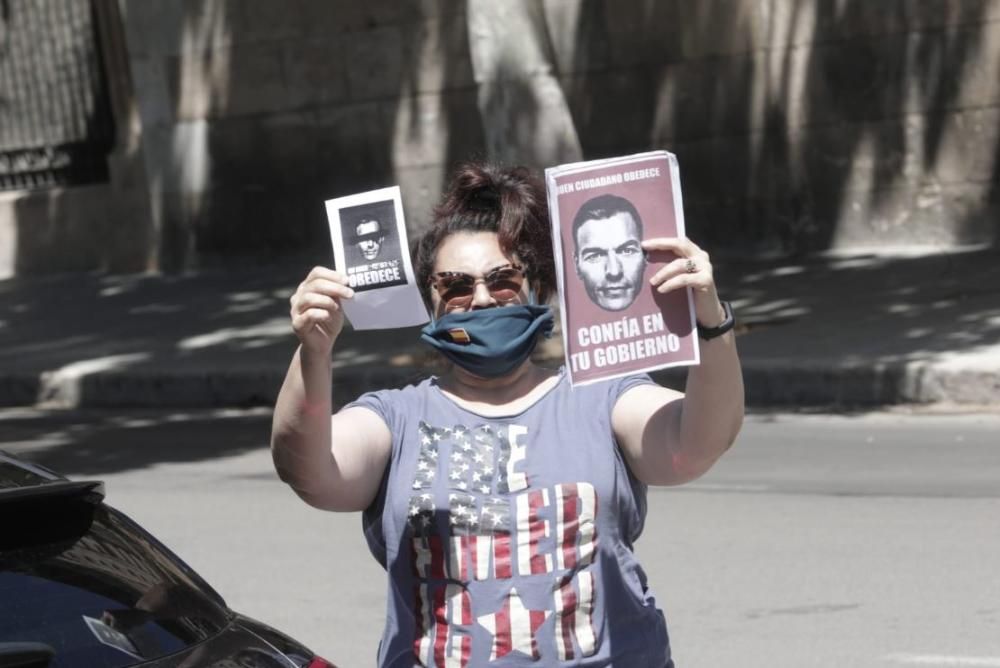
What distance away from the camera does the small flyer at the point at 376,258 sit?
10.2ft

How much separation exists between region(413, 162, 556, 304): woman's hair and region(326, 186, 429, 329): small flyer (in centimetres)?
16

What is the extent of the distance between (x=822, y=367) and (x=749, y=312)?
8.67ft

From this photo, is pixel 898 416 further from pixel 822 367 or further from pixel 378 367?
pixel 378 367

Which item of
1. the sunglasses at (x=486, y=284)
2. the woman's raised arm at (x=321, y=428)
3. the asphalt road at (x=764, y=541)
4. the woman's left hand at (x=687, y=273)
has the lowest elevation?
the asphalt road at (x=764, y=541)

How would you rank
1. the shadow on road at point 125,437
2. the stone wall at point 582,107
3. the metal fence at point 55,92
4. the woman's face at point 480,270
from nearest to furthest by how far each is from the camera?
the woman's face at point 480,270 → the shadow on road at point 125,437 → the stone wall at point 582,107 → the metal fence at point 55,92

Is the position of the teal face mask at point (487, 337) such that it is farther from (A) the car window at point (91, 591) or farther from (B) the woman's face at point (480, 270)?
(A) the car window at point (91, 591)

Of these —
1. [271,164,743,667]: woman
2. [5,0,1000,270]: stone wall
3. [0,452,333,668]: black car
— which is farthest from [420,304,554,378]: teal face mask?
[5,0,1000,270]: stone wall

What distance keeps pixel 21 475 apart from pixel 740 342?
10.1m

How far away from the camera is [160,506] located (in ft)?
30.1

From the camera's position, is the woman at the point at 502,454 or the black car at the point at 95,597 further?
the woman at the point at 502,454

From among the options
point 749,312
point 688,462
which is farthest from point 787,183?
point 688,462

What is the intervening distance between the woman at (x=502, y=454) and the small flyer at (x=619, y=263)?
0.04 m

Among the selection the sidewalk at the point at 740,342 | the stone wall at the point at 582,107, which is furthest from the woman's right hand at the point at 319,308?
the stone wall at the point at 582,107

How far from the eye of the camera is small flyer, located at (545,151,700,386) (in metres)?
2.97
